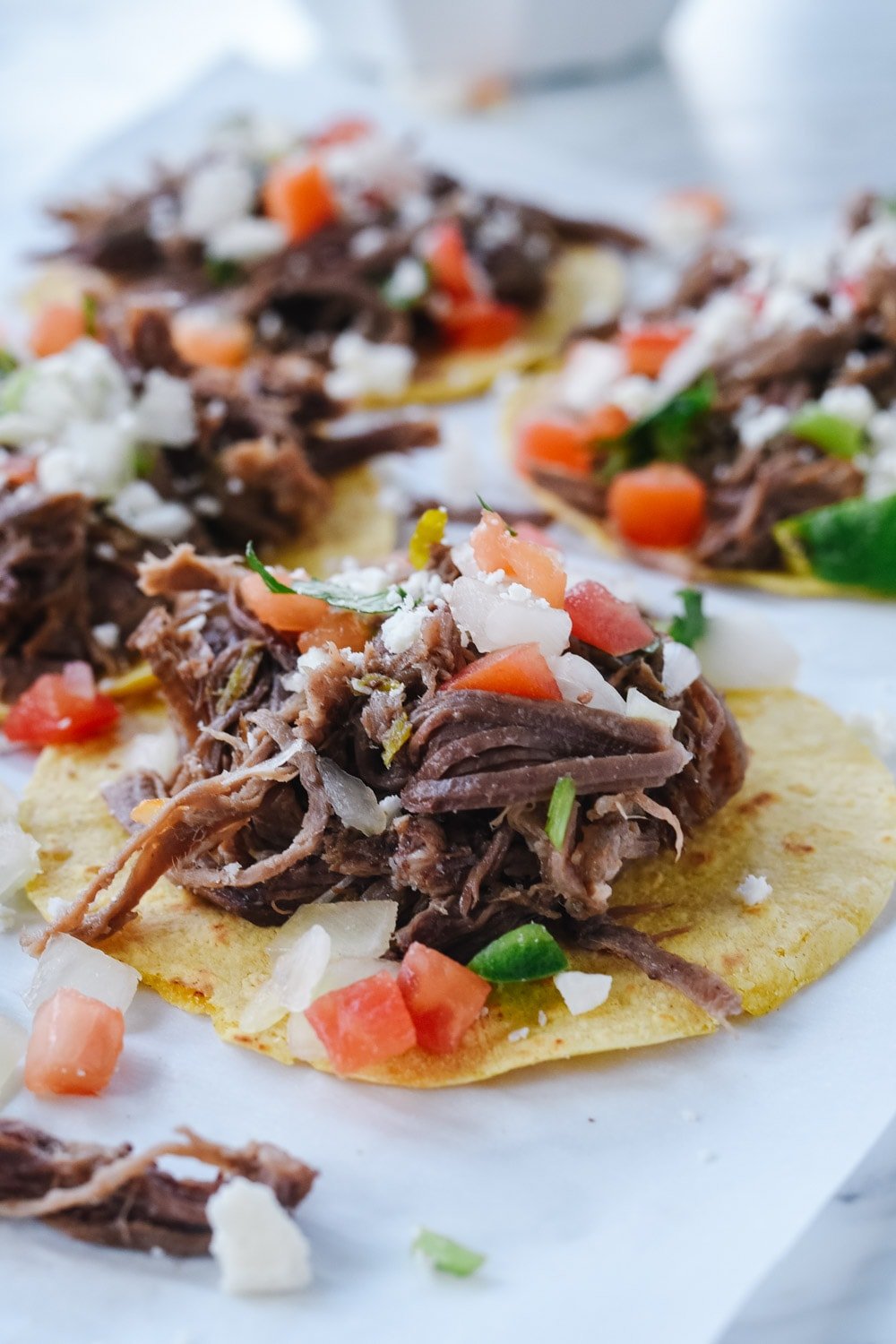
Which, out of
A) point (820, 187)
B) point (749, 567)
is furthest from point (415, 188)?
point (749, 567)

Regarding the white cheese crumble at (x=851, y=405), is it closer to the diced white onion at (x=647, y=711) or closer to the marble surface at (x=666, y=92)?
the diced white onion at (x=647, y=711)

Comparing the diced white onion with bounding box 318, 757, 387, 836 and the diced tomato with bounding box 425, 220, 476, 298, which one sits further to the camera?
the diced tomato with bounding box 425, 220, 476, 298

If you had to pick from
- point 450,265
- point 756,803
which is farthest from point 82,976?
point 450,265

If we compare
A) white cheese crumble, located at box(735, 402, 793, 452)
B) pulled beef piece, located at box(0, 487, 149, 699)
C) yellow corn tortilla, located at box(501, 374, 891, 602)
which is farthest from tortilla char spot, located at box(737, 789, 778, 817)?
pulled beef piece, located at box(0, 487, 149, 699)

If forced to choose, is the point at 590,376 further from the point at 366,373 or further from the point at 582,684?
the point at 582,684

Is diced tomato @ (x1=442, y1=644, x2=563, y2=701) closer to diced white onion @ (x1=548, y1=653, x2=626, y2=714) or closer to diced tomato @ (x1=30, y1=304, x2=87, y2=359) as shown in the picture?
diced white onion @ (x1=548, y1=653, x2=626, y2=714)

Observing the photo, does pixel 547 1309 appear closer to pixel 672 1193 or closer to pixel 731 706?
pixel 672 1193

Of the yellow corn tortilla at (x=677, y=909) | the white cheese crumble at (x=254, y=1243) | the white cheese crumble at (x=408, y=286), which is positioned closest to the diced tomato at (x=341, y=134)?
the white cheese crumble at (x=408, y=286)
